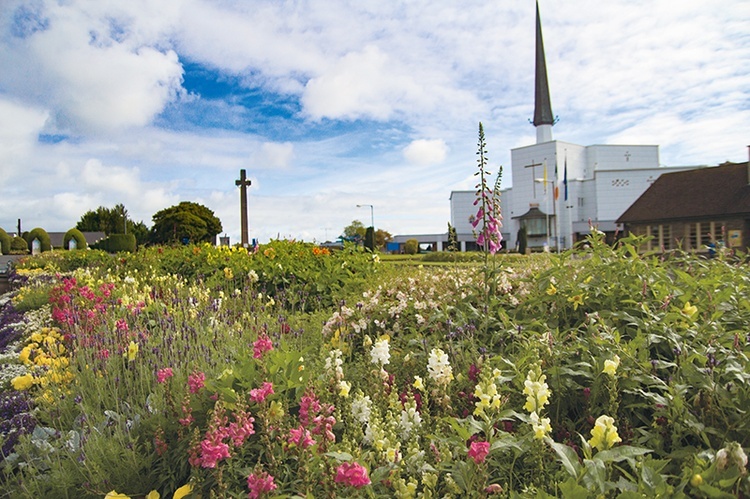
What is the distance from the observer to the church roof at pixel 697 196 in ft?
92.1

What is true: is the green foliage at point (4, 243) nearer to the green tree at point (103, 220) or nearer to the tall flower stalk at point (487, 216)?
the green tree at point (103, 220)

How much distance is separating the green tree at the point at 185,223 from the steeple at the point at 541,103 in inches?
1616

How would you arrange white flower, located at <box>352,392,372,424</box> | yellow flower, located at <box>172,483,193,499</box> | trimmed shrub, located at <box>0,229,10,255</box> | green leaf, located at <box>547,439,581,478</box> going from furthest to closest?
trimmed shrub, located at <box>0,229,10,255</box>, white flower, located at <box>352,392,372,424</box>, yellow flower, located at <box>172,483,193,499</box>, green leaf, located at <box>547,439,581,478</box>

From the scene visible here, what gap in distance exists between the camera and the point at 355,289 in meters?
7.57

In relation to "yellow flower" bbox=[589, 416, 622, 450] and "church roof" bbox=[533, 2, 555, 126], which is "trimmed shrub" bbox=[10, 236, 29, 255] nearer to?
"yellow flower" bbox=[589, 416, 622, 450]

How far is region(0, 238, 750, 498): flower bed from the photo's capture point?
185 cm

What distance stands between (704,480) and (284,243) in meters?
11.7

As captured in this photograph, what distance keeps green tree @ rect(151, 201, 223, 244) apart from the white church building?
2929cm

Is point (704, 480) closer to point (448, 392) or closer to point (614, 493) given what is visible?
point (614, 493)

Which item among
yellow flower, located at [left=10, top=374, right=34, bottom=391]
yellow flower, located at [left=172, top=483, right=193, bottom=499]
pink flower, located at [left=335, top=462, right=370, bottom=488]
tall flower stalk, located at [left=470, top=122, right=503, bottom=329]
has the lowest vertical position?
yellow flower, located at [left=172, top=483, right=193, bottom=499]

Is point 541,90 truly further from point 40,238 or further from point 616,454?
point 616,454

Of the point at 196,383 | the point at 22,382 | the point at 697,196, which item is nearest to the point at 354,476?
the point at 196,383

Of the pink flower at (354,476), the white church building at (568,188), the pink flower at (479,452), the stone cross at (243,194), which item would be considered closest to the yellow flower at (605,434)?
the pink flower at (479,452)

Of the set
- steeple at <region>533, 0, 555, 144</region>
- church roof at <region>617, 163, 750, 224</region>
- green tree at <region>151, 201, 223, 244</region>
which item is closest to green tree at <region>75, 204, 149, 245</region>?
green tree at <region>151, 201, 223, 244</region>
